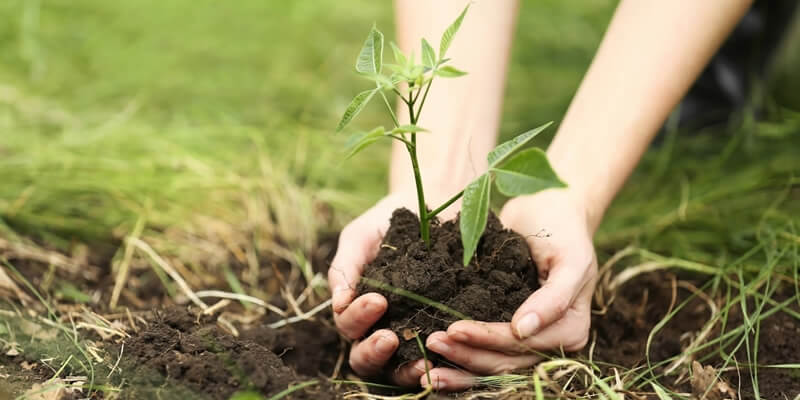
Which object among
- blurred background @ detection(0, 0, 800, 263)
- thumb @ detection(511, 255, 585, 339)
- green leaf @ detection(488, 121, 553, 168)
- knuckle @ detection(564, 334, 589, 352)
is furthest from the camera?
blurred background @ detection(0, 0, 800, 263)

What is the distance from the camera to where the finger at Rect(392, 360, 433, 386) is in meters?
1.06

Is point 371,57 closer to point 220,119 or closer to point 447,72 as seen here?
point 447,72

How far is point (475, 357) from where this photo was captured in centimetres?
104

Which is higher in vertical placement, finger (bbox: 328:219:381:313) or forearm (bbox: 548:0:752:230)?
forearm (bbox: 548:0:752:230)

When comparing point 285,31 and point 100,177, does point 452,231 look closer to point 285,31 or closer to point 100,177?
point 100,177

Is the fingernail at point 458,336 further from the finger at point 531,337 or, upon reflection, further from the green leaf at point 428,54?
the green leaf at point 428,54

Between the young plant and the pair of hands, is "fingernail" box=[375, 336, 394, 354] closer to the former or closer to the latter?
Answer: the pair of hands

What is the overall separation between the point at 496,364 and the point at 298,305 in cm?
48

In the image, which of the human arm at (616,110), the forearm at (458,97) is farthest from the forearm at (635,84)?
the forearm at (458,97)

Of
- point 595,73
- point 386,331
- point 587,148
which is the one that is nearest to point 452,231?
point 386,331

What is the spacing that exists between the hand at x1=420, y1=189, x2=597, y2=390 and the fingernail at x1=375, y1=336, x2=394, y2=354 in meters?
0.06

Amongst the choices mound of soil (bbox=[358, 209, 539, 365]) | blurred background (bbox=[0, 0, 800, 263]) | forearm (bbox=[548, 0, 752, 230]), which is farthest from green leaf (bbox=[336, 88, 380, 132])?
forearm (bbox=[548, 0, 752, 230])

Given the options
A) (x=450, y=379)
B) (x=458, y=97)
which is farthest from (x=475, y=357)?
(x=458, y=97)

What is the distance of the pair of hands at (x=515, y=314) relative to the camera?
1.03 metres
